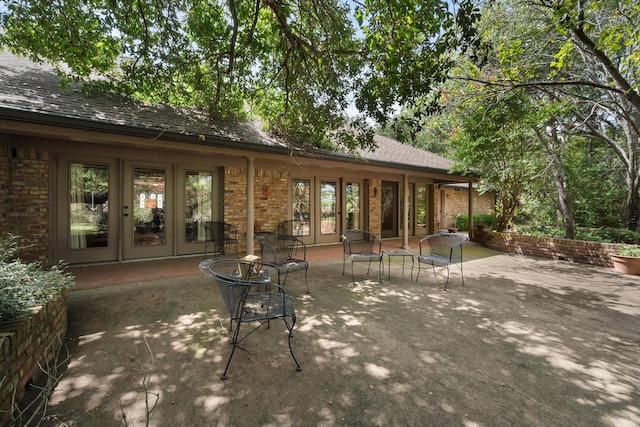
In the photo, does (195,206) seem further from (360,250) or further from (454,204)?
(454,204)

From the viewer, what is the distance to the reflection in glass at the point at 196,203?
6.75 m

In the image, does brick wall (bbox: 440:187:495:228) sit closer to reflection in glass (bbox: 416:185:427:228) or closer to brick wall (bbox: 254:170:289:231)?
reflection in glass (bbox: 416:185:427:228)

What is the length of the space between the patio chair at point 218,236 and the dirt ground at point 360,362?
2333mm

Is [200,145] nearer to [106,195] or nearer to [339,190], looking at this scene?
[106,195]

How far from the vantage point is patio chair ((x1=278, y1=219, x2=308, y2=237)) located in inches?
314

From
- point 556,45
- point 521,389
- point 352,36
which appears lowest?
point 521,389

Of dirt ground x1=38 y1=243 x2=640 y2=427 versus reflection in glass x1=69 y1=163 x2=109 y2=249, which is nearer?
dirt ground x1=38 y1=243 x2=640 y2=427

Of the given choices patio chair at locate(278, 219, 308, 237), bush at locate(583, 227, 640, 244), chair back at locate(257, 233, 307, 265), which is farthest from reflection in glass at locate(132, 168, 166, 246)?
bush at locate(583, 227, 640, 244)

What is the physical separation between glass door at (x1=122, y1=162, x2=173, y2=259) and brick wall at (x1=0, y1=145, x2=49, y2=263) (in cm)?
122

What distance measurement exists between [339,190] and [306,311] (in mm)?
5996

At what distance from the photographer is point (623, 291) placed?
16.0ft

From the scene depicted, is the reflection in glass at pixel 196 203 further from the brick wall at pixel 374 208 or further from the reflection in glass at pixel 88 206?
the brick wall at pixel 374 208

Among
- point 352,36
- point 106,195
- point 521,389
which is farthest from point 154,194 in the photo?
point 521,389

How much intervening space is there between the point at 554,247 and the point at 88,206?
436 inches
